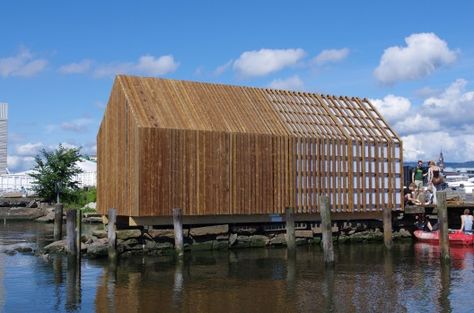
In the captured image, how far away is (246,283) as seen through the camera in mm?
21328

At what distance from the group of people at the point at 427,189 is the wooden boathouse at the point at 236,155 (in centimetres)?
178

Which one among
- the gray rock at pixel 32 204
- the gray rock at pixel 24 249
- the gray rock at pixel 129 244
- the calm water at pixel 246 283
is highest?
the gray rock at pixel 32 204

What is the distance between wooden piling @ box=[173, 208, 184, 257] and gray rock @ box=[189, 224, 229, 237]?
91.4 inches

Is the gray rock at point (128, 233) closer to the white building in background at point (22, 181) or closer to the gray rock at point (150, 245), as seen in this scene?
the gray rock at point (150, 245)

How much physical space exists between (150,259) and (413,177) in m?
17.6

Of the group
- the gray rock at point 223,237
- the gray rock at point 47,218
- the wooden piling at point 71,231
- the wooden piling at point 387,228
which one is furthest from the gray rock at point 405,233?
the gray rock at point 47,218

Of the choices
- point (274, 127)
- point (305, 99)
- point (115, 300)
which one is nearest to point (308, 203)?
point (274, 127)

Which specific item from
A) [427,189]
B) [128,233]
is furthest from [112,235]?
[427,189]

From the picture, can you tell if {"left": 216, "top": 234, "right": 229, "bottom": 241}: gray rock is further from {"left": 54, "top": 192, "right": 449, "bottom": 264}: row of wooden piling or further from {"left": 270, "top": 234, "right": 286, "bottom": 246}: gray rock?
{"left": 54, "top": 192, "right": 449, "bottom": 264}: row of wooden piling

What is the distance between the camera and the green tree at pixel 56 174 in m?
56.9

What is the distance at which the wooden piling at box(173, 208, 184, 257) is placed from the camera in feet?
86.4

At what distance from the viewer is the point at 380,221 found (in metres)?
33.8

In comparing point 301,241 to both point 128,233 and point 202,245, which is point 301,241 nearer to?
point 202,245

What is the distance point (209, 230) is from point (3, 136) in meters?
55.9
